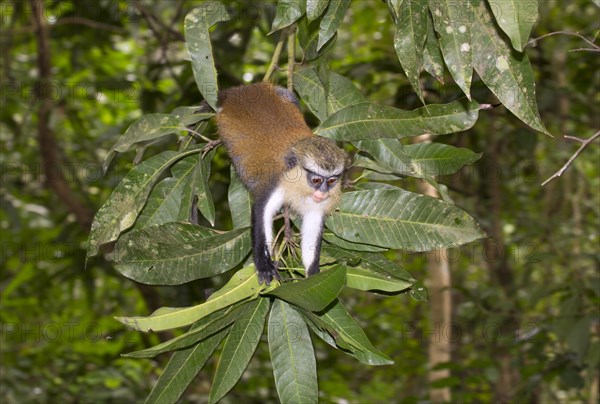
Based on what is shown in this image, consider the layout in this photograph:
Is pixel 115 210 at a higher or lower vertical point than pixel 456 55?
lower

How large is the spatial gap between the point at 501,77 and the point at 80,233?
4.20m

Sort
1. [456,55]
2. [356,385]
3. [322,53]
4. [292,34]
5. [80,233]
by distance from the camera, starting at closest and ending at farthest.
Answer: [456,55] → [322,53] → [292,34] → [80,233] → [356,385]

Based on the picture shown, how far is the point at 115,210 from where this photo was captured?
2264 mm

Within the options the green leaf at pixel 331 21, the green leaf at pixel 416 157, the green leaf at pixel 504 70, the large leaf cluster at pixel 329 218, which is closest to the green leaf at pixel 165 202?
the large leaf cluster at pixel 329 218

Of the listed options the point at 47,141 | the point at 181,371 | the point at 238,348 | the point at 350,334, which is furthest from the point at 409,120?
the point at 47,141

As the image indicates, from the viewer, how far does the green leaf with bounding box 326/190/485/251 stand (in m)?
2.04

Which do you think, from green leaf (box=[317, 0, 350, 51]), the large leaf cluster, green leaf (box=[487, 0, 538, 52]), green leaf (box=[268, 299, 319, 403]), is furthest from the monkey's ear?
green leaf (box=[487, 0, 538, 52])

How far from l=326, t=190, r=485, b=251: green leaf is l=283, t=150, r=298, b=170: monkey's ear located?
Result: 0.68 metres

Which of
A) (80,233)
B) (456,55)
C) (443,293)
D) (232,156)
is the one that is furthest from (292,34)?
(80,233)

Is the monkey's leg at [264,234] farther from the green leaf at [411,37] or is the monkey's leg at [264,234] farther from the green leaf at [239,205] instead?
the green leaf at [411,37]

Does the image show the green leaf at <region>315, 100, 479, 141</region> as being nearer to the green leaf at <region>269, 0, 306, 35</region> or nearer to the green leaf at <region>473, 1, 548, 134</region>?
the green leaf at <region>473, 1, 548, 134</region>

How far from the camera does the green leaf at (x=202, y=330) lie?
180 cm

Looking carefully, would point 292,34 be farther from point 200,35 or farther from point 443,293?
point 443,293

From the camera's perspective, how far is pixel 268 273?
7.27ft
